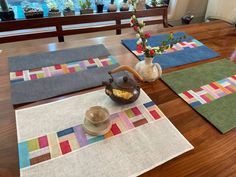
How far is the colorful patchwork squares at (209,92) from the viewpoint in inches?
33.0

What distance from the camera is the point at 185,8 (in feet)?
7.56

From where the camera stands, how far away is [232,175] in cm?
58

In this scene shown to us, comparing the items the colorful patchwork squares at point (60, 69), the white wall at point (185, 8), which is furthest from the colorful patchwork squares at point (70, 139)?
the white wall at point (185, 8)

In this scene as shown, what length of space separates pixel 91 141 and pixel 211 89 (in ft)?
2.03

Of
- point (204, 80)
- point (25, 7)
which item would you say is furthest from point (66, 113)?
point (25, 7)

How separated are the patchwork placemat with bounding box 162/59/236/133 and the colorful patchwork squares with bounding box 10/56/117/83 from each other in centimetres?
33

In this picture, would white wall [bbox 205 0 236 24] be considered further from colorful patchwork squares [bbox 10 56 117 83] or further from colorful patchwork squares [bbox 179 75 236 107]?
colorful patchwork squares [bbox 10 56 117 83]

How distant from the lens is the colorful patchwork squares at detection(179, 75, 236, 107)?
84cm

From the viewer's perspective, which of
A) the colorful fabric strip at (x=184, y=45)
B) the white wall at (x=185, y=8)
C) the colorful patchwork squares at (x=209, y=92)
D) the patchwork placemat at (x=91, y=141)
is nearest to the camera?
the patchwork placemat at (x=91, y=141)

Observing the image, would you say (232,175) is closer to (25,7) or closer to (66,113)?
(66,113)

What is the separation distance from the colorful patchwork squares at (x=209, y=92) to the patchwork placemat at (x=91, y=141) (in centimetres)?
18

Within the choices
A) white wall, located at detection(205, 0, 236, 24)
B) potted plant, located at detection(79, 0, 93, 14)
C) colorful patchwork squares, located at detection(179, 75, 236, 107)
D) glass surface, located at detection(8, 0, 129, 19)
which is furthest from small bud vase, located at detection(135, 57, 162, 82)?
white wall, located at detection(205, 0, 236, 24)

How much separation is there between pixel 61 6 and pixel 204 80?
154cm

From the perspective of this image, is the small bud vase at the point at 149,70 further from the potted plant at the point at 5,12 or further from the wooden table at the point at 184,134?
the potted plant at the point at 5,12
